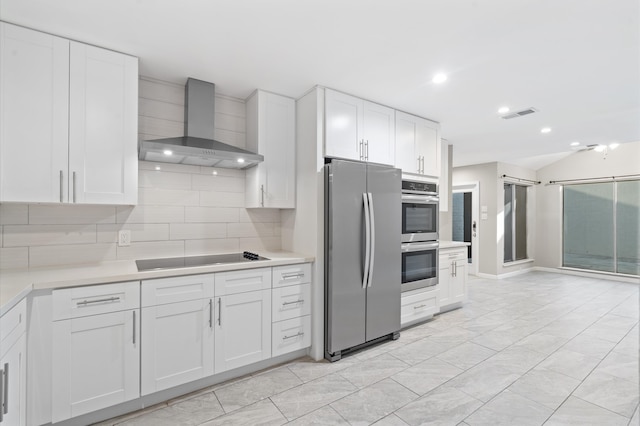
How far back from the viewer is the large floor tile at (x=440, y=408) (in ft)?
6.19

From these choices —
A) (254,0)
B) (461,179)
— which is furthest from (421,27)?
(461,179)

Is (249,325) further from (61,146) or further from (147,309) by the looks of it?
(61,146)

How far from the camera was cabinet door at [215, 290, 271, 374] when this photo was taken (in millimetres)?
2242

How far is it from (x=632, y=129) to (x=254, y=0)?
5247 mm

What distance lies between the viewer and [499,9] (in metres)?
1.71

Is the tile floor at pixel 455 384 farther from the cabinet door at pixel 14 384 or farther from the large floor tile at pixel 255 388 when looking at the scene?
the cabinet door at pixel 14 384

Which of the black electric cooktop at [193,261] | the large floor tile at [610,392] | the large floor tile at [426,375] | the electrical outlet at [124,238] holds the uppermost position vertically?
the electrical outlet at [124,238]

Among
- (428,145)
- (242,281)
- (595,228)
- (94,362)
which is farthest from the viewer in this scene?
(595,228)

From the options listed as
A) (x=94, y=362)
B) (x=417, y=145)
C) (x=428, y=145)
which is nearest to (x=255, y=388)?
(x=94, y=362)

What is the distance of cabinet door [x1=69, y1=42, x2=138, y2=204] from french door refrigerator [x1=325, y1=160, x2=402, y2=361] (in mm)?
1568

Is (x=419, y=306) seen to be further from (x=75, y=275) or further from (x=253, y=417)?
(x=75, y=275)

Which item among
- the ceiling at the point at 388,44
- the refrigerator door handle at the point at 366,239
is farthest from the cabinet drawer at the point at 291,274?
the ceiling at the point at 388,44

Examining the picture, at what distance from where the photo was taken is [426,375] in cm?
242

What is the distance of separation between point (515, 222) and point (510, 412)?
6.00 meters
